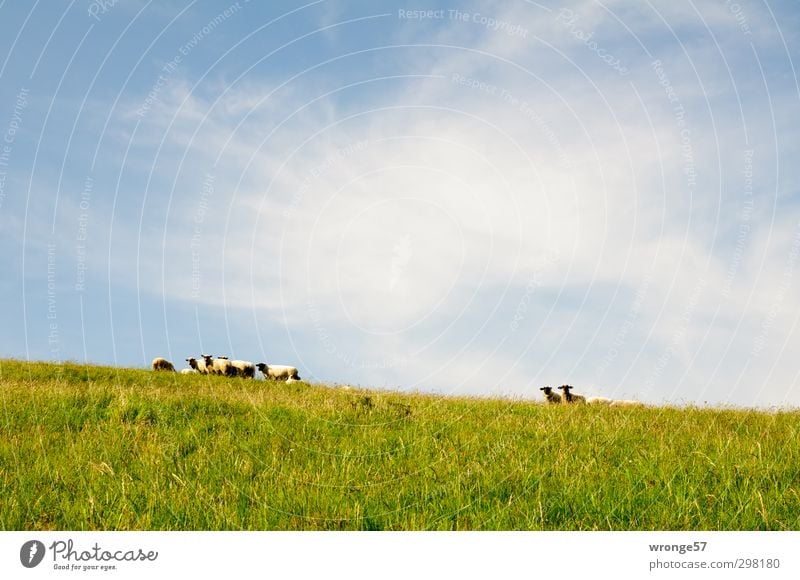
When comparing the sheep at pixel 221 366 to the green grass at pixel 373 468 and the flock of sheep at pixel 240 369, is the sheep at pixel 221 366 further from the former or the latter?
the green grass at pixel 373 468

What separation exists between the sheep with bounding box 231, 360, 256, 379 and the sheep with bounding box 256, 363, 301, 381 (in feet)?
2.06

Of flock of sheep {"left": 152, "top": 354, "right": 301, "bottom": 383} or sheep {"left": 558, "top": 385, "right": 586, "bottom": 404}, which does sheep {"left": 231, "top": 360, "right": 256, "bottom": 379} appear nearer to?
flock of sheep {"left": 152, "top": 354, "right": 301, "bottom": 383}

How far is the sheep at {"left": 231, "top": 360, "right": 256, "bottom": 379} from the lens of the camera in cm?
3543

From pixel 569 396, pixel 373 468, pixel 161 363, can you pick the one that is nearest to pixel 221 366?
pixel 161 363

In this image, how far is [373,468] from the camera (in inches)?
318

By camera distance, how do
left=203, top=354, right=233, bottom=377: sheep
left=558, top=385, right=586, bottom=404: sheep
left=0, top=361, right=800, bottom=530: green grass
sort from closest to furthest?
1. left=0, top=361, right=800, bottom=530: green grass
2. left=558, top=385, right=586, bottom=404: sheep
3. left=203, top=354, right=233, bottom=377: sheep

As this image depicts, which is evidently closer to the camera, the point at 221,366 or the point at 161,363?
the point at 221,366

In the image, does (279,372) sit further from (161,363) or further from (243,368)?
(161,363)

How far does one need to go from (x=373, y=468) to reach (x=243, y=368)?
29.1 m

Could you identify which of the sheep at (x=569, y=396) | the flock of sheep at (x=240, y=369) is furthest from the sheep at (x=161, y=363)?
the sheep at (x=569, y=396)

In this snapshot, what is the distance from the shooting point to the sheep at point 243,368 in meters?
35.4

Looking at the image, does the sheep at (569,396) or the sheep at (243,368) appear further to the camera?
the sheep at (243,368)

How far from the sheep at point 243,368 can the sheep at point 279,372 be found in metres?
0.63

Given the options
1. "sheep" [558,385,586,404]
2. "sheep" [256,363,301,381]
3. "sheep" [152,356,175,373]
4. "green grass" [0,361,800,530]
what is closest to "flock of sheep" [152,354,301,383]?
"sheep" [256,363,301,381]
